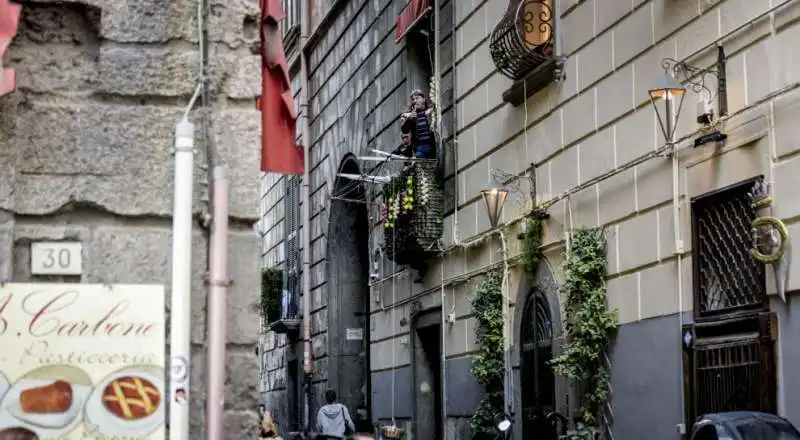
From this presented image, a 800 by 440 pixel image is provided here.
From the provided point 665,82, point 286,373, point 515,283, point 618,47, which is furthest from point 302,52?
point 665,82

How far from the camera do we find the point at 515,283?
49.8 feet

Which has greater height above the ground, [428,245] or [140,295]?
[428,245]

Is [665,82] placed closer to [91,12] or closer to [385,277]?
[91,12]

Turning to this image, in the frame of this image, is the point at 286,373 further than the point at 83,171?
Yes

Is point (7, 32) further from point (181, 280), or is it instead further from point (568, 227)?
point (568, 227)

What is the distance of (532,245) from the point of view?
14320 millimetres

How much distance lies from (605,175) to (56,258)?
8.23 metres

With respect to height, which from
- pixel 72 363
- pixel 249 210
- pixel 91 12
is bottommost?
pixel 72 363

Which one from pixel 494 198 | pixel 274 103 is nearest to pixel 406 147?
pixel 494 198

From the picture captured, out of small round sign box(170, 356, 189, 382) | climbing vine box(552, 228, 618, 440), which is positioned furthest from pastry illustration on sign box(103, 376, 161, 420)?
climbing vine box(552, 228, 618, 440)

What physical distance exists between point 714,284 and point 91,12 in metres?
6.56

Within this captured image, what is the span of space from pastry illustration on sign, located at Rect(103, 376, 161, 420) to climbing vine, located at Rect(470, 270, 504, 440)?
10.7 meters

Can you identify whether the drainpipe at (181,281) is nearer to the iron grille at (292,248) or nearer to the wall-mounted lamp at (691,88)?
the wall-mounted lamp at (691,88)

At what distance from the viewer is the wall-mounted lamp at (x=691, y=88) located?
33.6 feet
